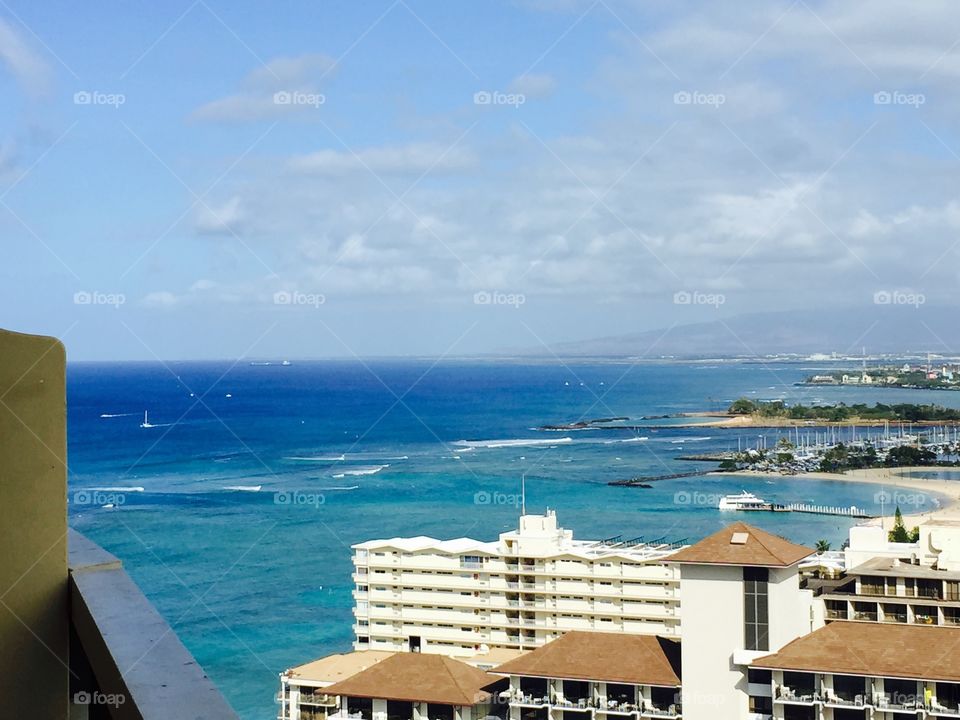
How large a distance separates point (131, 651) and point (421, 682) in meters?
9.28

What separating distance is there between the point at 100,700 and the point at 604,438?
159 feet

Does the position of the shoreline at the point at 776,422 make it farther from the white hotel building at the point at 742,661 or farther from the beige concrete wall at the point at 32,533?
the beige concrete wall at the point at 32,533

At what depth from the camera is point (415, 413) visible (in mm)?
58688

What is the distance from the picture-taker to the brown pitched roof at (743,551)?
898 centimetres

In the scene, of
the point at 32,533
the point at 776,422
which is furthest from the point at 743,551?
the point at 776,422

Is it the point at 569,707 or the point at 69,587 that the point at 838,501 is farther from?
the point at 69,587

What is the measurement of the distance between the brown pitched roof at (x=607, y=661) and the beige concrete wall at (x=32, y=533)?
8555mm

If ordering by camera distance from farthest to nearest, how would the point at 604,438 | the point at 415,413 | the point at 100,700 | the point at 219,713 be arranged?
the point at 415,413, the point at 604,438, the point at 100,700, the point at 219,713

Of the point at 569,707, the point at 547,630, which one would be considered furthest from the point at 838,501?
the point at 569,707

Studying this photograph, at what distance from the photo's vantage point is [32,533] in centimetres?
129

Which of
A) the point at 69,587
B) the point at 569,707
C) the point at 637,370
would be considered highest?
the point at 637,370

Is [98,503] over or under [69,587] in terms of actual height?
over

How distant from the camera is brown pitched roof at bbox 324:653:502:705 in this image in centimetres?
977

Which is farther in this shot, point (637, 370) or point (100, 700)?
point (637, 370)
